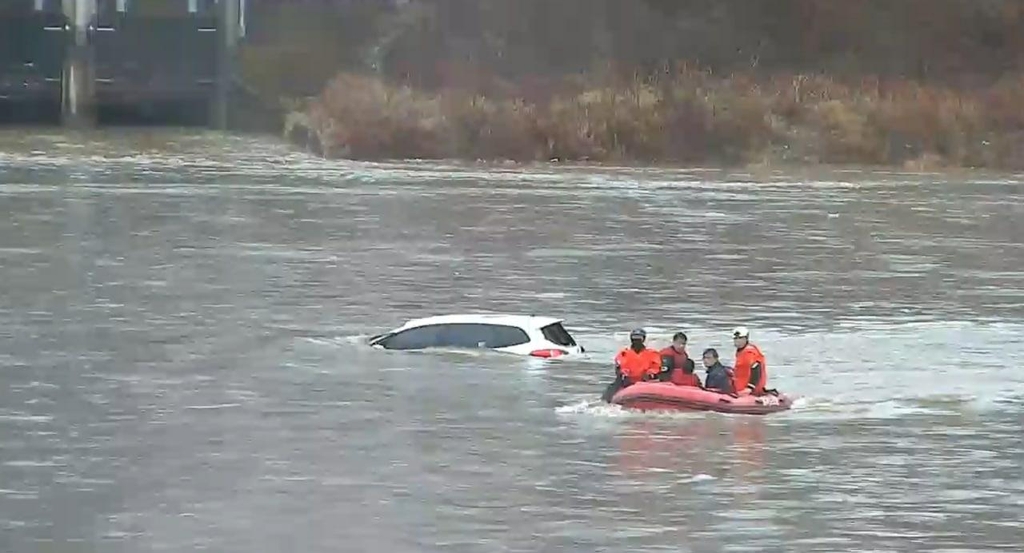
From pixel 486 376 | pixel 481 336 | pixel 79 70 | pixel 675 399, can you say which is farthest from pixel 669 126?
pixel 675 399

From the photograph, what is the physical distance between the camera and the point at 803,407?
102ft

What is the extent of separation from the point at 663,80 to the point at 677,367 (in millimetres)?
52752

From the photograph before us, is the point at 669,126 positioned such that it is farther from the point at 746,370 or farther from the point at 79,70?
the point at 746,370

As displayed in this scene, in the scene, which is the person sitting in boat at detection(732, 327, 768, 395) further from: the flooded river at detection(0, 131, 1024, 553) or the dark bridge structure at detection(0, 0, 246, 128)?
the dark bridge structure at detection(0, 0, 246, 128)

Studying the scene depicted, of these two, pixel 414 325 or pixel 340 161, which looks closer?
pixel 414 325

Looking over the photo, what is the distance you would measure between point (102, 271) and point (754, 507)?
2482cm

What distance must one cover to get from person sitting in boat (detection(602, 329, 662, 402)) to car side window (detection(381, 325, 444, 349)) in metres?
5.31

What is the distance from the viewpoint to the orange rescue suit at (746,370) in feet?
98.3

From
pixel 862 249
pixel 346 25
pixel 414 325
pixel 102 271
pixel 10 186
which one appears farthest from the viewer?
pixel 346 25

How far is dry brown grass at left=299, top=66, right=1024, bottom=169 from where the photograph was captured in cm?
7738

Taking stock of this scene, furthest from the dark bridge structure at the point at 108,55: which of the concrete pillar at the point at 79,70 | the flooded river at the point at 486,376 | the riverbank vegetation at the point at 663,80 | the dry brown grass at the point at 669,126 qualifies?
the flooded river at the point at 486,376

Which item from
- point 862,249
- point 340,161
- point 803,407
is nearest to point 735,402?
point 803,407

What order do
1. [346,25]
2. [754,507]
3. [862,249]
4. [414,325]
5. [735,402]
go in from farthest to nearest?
[346,25]
[862,249]
[414,325]
[735,402]
[754,507]

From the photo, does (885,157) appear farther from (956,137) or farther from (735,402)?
(735,402)
